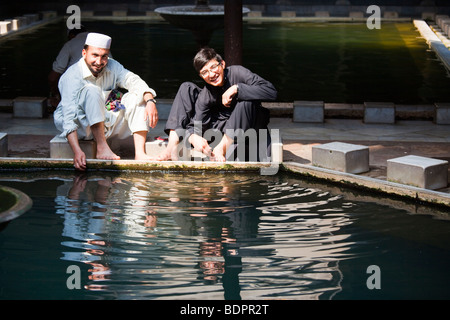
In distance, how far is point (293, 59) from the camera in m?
14.9

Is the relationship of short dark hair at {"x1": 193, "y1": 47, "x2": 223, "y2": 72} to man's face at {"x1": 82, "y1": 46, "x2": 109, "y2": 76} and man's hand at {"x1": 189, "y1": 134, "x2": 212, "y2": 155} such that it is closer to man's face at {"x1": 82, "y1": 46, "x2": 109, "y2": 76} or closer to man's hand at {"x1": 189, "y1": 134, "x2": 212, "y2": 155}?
man's hand at {"x1": 189, "y1": 134, "x2": 212, "y2": 155}

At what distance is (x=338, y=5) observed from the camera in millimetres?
25297

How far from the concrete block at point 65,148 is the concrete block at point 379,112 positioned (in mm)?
3382

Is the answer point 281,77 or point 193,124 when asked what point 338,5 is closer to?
point 281,77

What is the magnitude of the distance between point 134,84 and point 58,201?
1528 mm

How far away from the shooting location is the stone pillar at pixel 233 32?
28.8 feet

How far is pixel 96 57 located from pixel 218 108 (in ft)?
3.83

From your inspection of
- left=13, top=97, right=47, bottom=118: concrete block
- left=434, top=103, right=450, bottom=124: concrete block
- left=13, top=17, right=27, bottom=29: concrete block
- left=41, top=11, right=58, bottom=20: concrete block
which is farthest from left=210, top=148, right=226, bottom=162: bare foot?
left=41, top=11, right=58, bottom=20: concrete block

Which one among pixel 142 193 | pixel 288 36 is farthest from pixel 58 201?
pixel 288 36

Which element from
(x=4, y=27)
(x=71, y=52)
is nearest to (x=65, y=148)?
(x=71, y=52)

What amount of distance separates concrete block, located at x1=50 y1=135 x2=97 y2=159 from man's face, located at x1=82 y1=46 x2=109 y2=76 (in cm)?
67

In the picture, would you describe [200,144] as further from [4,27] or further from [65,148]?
[4,27]

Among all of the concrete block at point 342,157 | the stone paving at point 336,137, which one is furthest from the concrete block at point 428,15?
the concrete block at point 342,157

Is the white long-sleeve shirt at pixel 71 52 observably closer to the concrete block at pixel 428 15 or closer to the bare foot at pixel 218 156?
the bare foot at pixel 218 156
